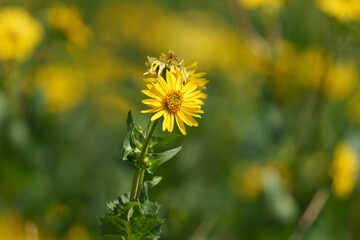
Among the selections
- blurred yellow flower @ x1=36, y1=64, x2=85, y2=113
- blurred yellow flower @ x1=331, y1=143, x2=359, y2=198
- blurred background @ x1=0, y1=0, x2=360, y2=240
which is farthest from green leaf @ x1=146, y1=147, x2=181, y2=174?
blurred yellow flower @ x1=36, y1=64, x2=85, y2=113

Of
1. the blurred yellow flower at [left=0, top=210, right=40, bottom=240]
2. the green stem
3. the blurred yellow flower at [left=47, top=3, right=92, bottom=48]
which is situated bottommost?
the blurred yellow flower at [left=0, top=210, right=40, bottom=240]

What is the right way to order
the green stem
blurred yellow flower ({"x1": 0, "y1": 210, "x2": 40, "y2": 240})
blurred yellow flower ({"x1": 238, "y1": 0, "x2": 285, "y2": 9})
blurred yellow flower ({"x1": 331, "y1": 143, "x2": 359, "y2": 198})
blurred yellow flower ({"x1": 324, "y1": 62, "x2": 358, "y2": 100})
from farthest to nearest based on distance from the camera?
blurred yellow flower ({"x1": 324, "y1": 62, "x2": 358, "y2": 100})
blurred yellow flower ({"x1": 238, "y1": 0, "x2": 285, "y2": 9})
blurred yellow flower ({"x1": 331, "y1": 143, "x2": 359, "y2": 198})
blurred yellow flower ({"x1": 0, "y1": 210, "x2": 40, "y2": 240})
the green stem

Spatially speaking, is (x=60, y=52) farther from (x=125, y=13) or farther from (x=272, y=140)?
(x=272, y=140)

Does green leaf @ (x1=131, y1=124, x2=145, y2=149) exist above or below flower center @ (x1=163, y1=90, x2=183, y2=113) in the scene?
below

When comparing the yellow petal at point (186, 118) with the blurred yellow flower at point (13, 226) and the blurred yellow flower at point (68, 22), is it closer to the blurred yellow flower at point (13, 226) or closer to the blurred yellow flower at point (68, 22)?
the blurred yellow flower at point (13, 226)

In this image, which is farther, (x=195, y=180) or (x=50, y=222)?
(x=195, y=180)

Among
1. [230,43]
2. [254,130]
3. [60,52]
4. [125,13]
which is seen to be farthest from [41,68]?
[125,13]

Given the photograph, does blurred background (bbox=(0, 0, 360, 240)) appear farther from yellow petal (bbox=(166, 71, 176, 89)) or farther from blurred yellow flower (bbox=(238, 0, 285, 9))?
yellow petal (bbox=(166, 71, 176, 89))
